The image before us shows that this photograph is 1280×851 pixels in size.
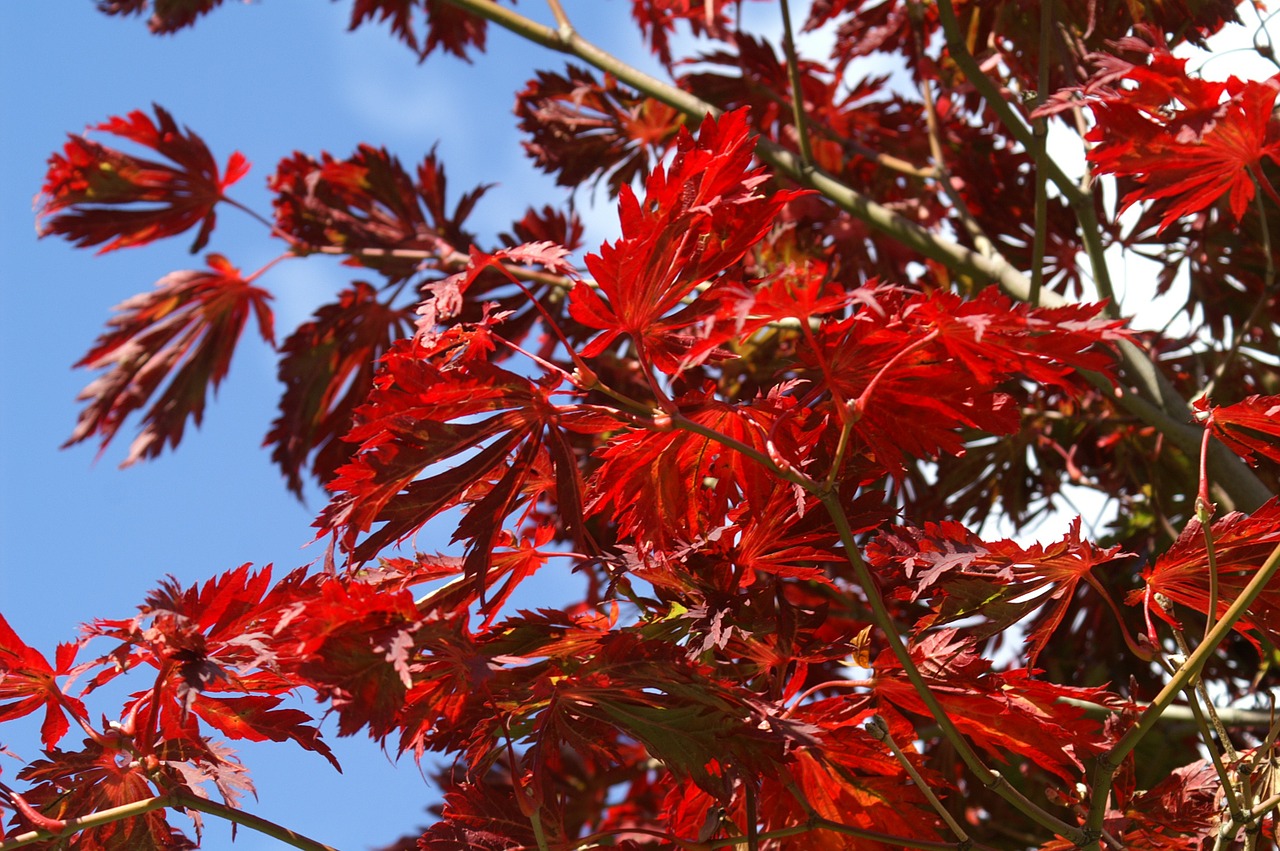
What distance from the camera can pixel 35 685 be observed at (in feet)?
2.99

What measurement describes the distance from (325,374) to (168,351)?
0.29m

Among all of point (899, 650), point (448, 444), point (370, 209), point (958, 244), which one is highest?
point (370, 209)

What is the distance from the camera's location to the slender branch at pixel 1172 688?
0.80 m

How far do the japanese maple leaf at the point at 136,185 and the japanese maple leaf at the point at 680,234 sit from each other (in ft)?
4.65

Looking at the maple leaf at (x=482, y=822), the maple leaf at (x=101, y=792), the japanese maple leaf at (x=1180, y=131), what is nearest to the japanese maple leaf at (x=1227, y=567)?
the japanese maple leaf at (x=1180, y=131)

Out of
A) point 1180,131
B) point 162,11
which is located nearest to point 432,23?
point 162,11

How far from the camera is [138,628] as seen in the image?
0.83 metres

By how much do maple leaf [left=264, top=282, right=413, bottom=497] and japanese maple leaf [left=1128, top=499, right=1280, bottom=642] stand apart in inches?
56.5

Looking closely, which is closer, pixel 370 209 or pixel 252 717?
pixel 252 717

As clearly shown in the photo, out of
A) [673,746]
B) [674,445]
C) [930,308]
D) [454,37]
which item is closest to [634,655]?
[673,746]

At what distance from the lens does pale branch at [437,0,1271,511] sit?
1526 millimetres

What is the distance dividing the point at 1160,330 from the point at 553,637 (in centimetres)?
145

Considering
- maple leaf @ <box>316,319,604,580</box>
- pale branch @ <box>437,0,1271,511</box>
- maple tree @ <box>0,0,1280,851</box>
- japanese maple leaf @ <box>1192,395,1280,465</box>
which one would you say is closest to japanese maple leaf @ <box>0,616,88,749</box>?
maple tree @ <box>0,0,1280,851</box>

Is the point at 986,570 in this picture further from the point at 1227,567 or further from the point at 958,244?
the point at 958,244
